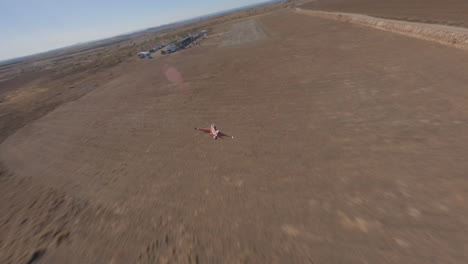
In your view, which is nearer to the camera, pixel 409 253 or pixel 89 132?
pixel 409 253

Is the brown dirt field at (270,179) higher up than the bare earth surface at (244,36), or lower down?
lower down

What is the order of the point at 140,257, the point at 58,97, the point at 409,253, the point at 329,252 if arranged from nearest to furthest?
the point at 409,253 → the point at 329,252 → the point at 140,257 → the point at 58,97

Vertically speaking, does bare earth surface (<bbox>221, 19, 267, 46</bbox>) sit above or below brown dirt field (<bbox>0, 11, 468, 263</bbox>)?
above

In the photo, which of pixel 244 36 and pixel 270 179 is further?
pixel 244 36

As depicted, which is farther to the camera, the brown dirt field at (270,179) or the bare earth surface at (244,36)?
the bare earth surface at (244,36)

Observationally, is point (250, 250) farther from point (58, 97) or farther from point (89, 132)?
point (58, 97)

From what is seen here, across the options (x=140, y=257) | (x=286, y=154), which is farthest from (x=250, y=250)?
(x=286, y=154)

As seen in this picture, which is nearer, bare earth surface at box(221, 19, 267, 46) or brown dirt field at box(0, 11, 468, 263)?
brown dirt field at box(0, 11, 468, 263)

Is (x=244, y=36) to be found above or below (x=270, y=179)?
above
